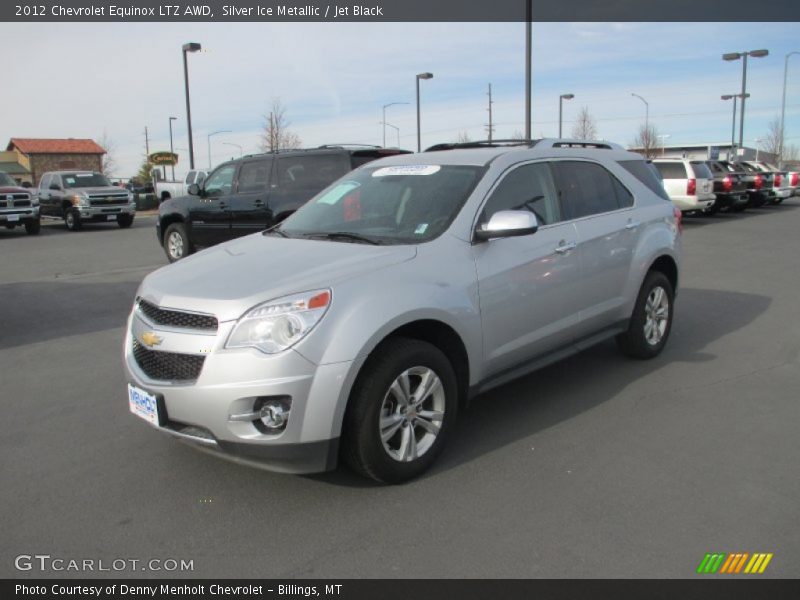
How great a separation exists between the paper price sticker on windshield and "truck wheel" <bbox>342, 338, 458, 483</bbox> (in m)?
1.47

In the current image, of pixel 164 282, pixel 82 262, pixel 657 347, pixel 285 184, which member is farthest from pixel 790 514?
pixel 82 262

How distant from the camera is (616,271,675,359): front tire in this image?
5699 mm

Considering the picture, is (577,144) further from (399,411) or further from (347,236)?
(399,411)

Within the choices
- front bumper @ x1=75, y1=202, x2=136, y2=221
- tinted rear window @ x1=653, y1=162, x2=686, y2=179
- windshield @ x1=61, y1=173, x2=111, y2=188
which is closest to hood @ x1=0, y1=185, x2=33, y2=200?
front bumper @ x1=75, y1=202, x2=136, y2=221

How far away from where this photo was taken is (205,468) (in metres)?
4.00

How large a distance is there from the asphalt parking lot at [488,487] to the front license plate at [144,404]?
414 mm

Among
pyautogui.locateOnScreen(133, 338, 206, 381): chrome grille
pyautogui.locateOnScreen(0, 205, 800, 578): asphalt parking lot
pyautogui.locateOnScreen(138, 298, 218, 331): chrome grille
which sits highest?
pyautogui.locateOnScreen(138, 298, 218, 331): chrome grille

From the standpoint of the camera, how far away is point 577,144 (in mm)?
5863

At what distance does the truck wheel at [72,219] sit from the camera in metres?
21.7

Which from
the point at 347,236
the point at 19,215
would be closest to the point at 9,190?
the point at 19,215

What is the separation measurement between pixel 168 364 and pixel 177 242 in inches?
414

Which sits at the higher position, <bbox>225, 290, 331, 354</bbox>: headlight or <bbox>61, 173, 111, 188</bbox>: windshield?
<bbox>61, 173, 111, 188</bbox>: windshield

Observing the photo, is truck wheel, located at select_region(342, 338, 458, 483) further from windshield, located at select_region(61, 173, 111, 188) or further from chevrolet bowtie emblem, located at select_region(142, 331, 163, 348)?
windshield, located at select_region(61, 173, 111, 188)

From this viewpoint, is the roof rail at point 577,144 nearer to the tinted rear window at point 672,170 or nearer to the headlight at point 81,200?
the tinted rear window at point 672,170
